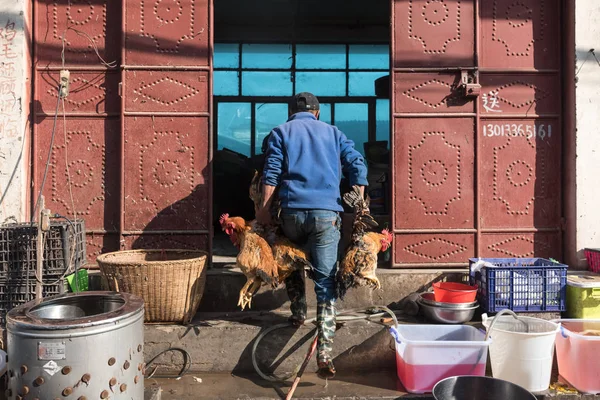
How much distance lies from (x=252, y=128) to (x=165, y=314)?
23.2 ft

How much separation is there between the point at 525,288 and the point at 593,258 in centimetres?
129

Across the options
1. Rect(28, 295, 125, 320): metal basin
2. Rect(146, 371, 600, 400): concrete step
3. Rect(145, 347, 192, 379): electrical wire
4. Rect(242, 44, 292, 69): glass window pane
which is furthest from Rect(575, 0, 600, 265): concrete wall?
Rect(242, 44, 292, 69): glass window pane

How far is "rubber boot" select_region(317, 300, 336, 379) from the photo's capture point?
13.7ft

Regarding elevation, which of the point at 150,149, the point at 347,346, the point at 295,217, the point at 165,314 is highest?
the point at 150,149

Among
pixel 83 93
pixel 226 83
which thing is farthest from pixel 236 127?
pixel 83 93

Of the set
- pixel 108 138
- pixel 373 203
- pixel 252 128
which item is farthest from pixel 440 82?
pixel 252 128

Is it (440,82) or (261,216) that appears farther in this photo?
(440,82)

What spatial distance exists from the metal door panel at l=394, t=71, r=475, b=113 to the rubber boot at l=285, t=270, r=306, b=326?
2.44 metres

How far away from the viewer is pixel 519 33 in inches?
227

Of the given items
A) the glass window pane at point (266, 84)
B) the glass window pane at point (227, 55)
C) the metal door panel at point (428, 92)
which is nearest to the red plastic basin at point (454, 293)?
the metal door panel at point (428, 92)

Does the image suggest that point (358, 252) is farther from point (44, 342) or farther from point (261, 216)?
point (44, 342)

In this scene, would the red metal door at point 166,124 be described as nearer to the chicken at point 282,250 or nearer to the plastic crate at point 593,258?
the chicken at point 282,250

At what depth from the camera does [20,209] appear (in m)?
5.25

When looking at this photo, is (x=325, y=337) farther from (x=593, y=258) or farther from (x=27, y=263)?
(x=593, y=258)
